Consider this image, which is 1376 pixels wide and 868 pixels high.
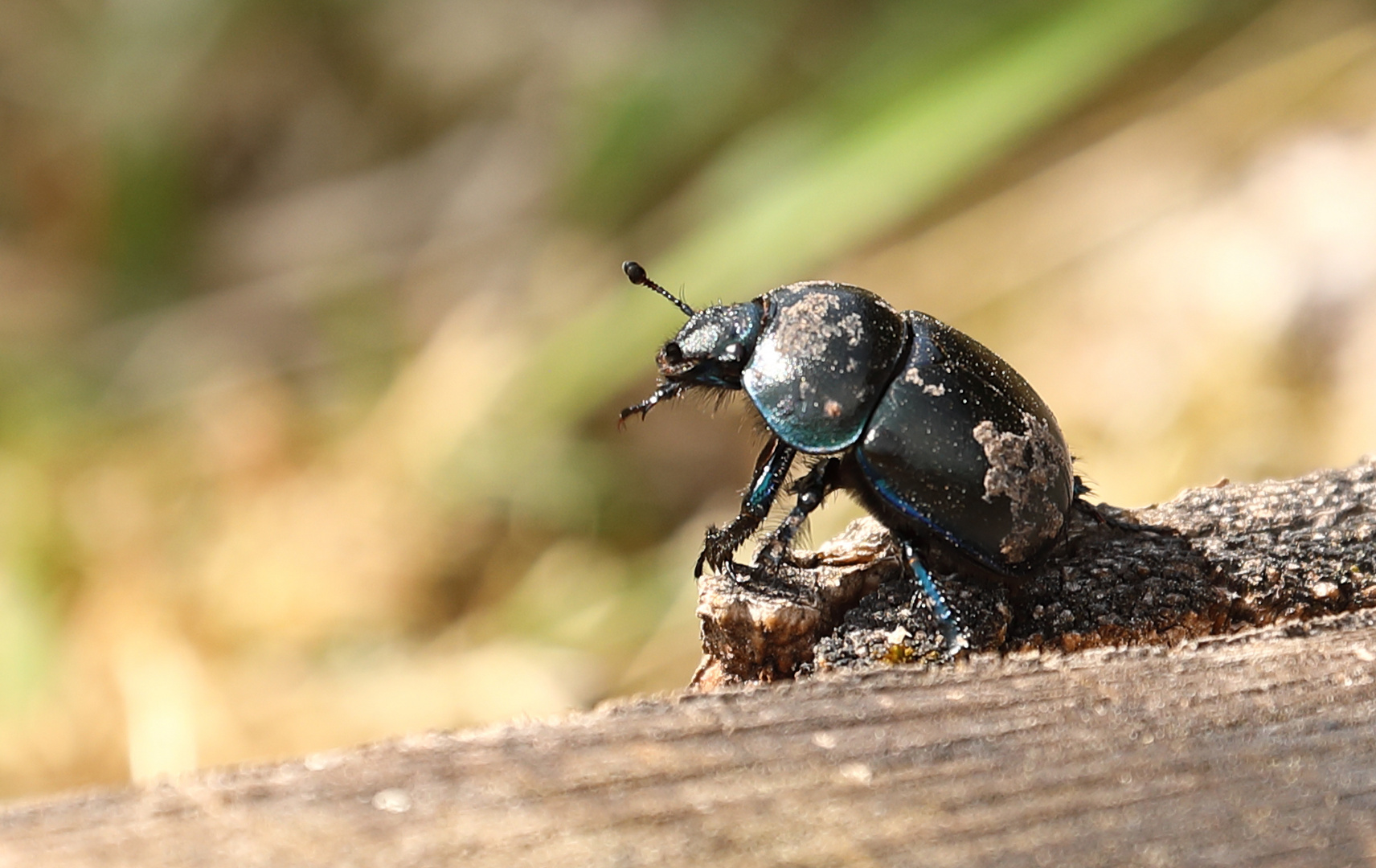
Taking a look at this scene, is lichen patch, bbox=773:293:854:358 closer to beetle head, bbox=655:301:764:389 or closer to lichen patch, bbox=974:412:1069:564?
beetle head, bbox=655:301:764:389

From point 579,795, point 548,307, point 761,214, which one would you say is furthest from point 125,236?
point 579,795

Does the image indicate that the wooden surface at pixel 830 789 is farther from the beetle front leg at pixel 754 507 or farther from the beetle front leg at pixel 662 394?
the beetle front leg at pixel 662 394

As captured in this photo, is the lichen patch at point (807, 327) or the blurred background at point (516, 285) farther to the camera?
the blurred background at point (516, 285)

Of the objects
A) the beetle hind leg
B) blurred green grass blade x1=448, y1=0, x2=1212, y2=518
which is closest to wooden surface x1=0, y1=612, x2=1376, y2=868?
the beetle hind leg

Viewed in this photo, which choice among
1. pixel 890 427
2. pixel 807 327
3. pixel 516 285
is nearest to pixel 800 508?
pixel 890 427

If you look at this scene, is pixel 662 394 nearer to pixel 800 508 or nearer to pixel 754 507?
pixel 754 507

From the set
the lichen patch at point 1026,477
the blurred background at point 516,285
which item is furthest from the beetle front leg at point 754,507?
the blurred background at point 516,285
